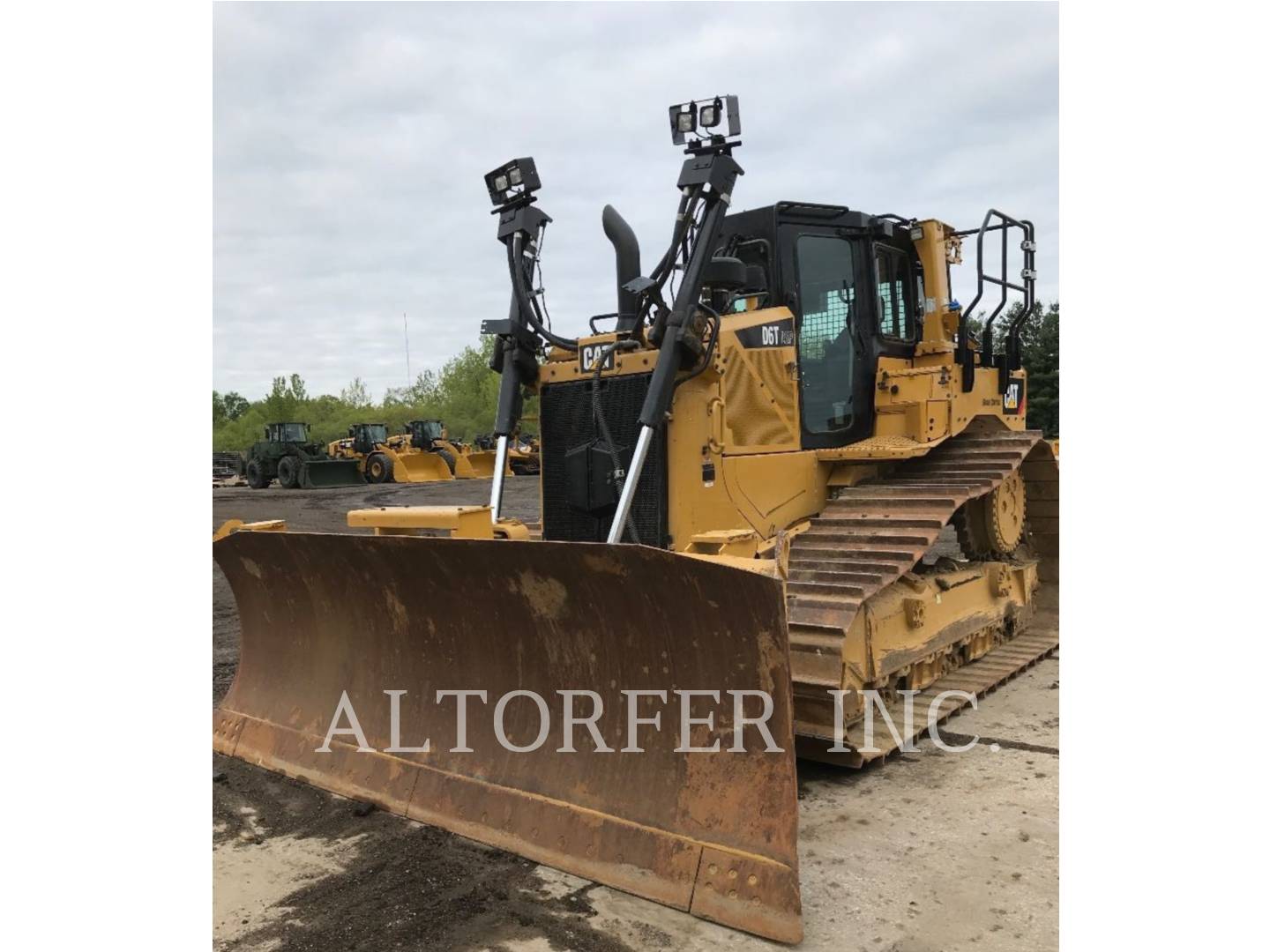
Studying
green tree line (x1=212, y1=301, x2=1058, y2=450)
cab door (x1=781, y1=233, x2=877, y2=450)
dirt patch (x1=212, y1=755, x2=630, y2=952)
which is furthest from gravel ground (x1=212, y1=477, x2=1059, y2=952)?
green tree line (x1=212, y1=301, x2=1058, y2=450)

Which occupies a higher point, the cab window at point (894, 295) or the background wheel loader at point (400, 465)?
the cab window at point (894, 295)

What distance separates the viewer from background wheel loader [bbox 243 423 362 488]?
29906 mm

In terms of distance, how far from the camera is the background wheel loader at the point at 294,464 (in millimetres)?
29906

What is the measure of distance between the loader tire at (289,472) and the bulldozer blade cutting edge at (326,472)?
37cm

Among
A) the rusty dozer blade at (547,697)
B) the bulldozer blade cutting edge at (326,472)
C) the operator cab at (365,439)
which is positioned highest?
the operator cab at (365,439)

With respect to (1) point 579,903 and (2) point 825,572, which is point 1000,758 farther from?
(1) point 579,903

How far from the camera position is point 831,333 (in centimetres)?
593

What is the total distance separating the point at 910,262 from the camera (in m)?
6.49

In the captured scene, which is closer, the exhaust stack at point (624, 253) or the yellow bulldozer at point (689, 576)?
the yellow bulldozer at point (689, 576)

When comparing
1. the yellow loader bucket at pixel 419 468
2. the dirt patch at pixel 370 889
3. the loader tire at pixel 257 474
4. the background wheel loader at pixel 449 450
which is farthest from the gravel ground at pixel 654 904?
the loader tire at pixel 257 474

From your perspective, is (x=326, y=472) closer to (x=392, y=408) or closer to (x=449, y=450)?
(x=449, y=450)

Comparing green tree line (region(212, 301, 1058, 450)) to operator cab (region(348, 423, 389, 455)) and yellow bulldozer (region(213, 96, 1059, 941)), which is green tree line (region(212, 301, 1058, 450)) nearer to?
operator cab (region(348, 423, 389, 455))

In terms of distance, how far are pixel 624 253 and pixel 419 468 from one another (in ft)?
83.9

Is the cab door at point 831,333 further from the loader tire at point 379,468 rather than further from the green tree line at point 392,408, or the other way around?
the green tree line at point 392,408
